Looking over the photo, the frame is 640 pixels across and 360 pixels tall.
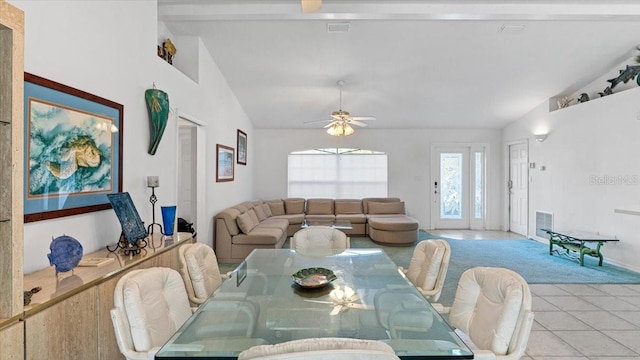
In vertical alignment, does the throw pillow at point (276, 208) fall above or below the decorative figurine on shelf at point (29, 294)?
below

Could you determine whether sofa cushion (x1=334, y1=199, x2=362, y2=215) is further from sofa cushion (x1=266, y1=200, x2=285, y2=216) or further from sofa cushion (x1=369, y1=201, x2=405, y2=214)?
sofa cushion (x1=266, y1=200, x2=285, y2=216)

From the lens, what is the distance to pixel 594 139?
17.0 ft

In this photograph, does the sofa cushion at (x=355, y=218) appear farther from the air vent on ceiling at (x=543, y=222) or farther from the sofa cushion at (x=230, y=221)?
the air vent on ceiling at (x=543, y=222)

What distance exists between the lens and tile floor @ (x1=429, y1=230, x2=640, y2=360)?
2.47 m

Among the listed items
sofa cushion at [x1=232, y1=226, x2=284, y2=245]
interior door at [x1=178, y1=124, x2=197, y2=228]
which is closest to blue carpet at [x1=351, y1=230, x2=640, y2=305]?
sofa cushion at [x1=232, y1=226, x2=284, y2=245]

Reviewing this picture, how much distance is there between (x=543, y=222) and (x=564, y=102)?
87.1 inches

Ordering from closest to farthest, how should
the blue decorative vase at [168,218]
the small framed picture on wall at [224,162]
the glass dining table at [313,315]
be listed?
the glass dining table at [313,315] < the blue decorative vase at [168,218] < the small framed picture on wall at [224,162]

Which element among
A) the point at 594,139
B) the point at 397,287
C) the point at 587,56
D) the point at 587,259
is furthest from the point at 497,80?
the point at 397,287

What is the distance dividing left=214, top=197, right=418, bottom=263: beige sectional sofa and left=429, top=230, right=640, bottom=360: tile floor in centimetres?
267

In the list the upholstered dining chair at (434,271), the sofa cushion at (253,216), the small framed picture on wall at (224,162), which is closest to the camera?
the upholstered dining chair at (434,271)

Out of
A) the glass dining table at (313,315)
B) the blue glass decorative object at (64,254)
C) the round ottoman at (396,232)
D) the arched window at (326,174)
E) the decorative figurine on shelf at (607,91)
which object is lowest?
the round ottoman at (396,232)

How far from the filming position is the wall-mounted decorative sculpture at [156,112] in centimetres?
307

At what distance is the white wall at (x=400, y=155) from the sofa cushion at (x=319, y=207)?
0.81 meters

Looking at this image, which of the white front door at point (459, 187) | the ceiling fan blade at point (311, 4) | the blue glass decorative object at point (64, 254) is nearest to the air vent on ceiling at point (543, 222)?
the white front door at point (459, 187)
